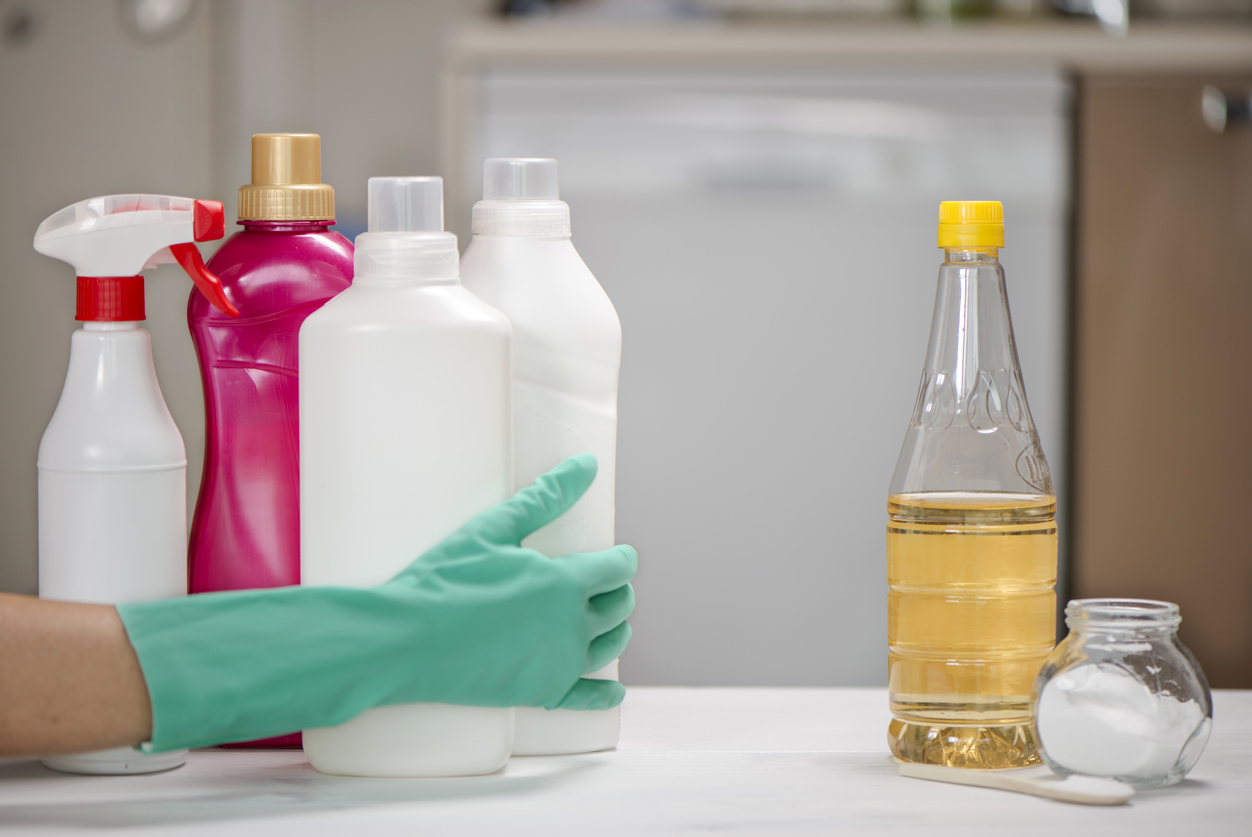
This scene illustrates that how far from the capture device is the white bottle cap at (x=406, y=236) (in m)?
0.59

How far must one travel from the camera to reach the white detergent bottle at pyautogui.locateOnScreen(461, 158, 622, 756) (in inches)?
25.1

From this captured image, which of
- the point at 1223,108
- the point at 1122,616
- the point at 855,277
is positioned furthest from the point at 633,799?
the point at 1223,108

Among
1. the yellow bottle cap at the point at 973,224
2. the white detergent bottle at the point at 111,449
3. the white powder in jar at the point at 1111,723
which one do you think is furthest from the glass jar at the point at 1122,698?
the white detergent bottle at the point at 111,449

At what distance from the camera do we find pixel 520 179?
2.14 feet

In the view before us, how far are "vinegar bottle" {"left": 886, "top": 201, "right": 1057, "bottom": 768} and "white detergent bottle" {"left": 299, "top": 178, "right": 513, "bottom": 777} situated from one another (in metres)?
0.22

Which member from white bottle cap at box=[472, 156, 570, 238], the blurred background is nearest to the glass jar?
white bottle cap at box=[472, 156, 570, 238]

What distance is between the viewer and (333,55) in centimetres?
199

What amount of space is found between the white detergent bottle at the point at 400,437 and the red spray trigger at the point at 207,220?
9 cm

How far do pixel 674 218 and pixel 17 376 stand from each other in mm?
1108

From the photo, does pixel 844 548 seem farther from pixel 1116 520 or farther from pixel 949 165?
pixel 949 165

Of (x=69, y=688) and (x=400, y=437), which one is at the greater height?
(x=400, y=437)

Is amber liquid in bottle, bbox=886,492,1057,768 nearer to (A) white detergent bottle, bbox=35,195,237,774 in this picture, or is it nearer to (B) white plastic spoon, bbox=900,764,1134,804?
(B) white plastic spoon, bbox=900,764,1134,804

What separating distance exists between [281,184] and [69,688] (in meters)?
0.28

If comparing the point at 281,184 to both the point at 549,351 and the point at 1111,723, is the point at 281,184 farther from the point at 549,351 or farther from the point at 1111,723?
the point at 1111,723
